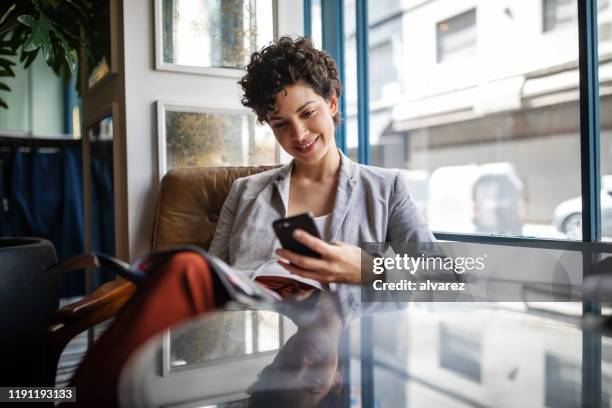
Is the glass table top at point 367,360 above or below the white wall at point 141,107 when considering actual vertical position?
below

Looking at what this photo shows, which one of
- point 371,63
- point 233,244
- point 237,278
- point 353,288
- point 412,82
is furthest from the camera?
point 412,82

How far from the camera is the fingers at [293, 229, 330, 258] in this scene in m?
0.80

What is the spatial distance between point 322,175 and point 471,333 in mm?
786

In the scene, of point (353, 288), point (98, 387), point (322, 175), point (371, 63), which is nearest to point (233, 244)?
point (322, 175)

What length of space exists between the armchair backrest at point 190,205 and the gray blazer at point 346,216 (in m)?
0.24

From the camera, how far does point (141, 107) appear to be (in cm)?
193

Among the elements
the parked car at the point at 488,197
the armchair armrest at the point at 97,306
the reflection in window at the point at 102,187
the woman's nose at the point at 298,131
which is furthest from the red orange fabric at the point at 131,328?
the parked car at the point at 488,197

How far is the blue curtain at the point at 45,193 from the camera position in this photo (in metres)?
3.18

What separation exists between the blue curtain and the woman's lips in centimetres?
250

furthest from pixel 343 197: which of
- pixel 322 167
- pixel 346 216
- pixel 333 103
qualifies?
pixel 333 103

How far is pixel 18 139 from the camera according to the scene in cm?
316

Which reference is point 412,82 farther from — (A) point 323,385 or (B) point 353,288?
(A) point 323,385

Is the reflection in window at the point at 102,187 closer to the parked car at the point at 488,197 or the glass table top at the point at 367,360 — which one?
the glass table top at the point at 367,360

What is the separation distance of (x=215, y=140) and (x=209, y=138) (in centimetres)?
3
